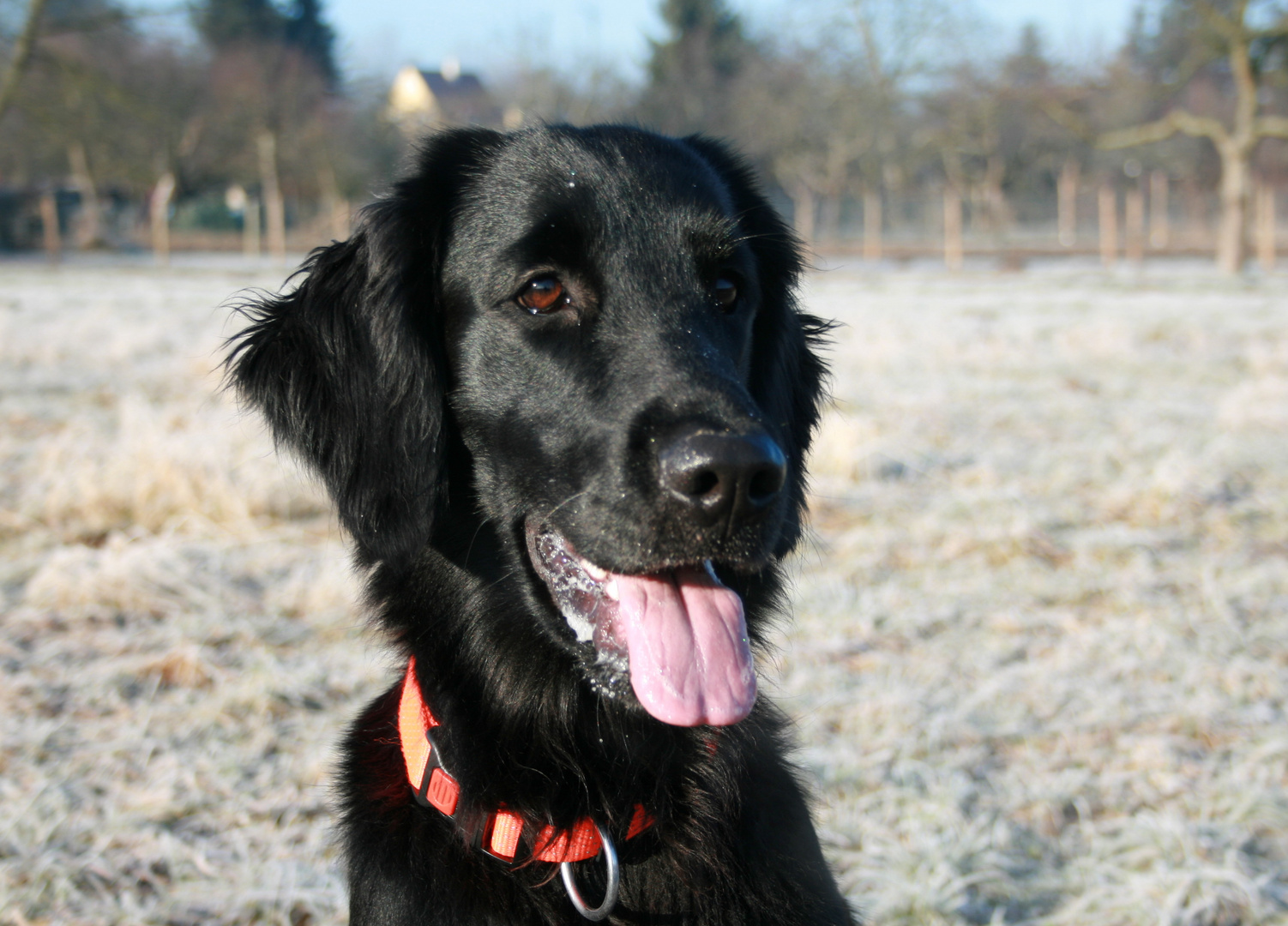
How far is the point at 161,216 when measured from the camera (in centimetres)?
2758

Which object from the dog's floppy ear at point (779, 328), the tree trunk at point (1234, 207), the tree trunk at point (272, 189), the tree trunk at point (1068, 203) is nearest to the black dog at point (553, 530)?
the dog's floppy ear at point (779, 328)

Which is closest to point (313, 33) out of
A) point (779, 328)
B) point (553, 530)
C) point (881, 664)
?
point (881, 664)

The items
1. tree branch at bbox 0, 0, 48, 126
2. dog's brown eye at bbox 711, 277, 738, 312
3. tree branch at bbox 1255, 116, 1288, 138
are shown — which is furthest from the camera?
tree branch at bbox 1255, 116, 1288, 138

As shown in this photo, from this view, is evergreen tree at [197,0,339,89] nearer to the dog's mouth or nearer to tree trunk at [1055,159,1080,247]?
tree trunk at [1055,159,1080,247]

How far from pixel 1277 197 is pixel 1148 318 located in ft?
97.3

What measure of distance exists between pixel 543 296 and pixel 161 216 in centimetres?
2969

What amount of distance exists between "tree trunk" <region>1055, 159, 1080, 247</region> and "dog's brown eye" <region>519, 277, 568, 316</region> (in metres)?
34.4

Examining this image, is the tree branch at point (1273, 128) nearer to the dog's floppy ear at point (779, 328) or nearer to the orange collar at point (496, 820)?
the dog's floppy ear at point (779, 328)

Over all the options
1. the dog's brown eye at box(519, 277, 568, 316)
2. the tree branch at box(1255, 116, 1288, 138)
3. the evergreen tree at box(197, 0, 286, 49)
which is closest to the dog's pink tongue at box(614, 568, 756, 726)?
the dog's brown eye at box(519, 277, 568, 316)

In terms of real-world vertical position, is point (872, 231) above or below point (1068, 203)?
below

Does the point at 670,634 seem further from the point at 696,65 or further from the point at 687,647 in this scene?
the point at 696,65

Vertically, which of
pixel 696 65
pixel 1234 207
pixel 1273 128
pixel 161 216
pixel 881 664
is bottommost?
pixel 881 664

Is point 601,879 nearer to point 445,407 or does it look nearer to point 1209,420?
point 445,407

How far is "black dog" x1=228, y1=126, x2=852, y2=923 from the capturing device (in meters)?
1.73
